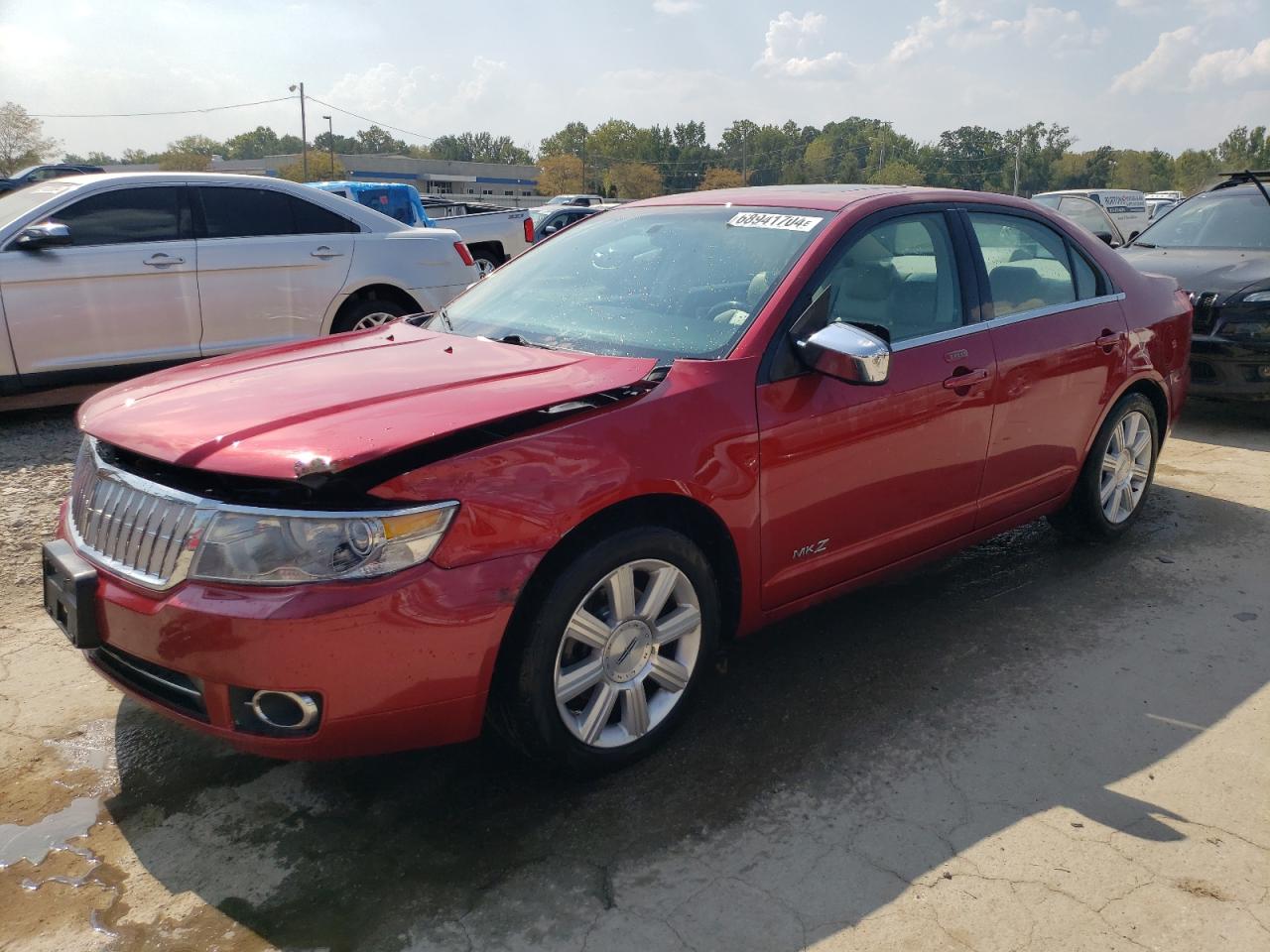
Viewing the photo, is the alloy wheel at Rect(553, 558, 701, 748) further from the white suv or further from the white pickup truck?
the white pickup truck

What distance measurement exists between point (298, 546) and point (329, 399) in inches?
21.1

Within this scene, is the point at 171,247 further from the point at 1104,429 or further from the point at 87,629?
the point at 1104,429

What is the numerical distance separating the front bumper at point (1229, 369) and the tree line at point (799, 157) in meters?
→ 96.8

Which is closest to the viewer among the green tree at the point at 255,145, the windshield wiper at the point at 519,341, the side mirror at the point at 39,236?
the windshield wiper at the point at 519,341

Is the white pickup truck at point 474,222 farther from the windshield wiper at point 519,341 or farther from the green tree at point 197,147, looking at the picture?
the green tree at point 197,147

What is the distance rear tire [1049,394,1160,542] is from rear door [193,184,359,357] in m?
5.15

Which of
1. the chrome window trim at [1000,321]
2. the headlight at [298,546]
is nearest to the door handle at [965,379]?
the chrome window trim at [1000,321]

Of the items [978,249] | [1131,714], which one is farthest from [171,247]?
[1131,714]

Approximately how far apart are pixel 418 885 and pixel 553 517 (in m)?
0.96

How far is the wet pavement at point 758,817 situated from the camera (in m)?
2.37

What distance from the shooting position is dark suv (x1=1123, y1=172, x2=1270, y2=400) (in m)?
6.90

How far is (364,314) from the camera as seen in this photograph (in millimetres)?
7488

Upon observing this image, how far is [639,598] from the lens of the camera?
2.88m

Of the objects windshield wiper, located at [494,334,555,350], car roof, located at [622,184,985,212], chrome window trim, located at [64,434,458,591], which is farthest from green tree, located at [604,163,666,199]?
chrome window trim, located at [64,434,458,591]
